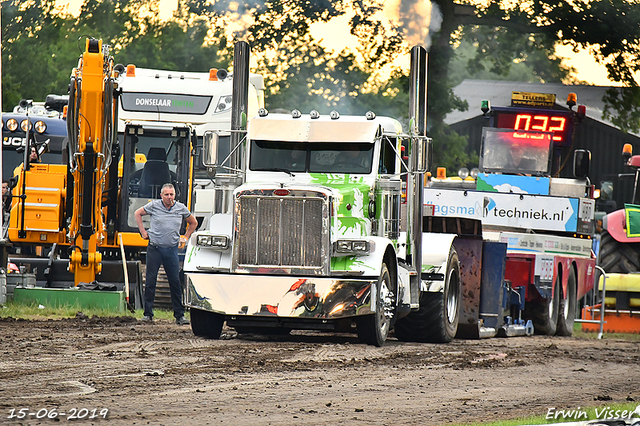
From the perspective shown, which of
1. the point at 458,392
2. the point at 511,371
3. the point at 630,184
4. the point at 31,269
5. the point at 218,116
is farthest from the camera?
the point at 630,184

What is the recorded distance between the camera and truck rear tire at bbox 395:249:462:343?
13.9 metres

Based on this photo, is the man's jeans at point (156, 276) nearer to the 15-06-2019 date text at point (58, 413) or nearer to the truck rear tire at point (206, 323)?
the truck rear tire at point (206, 323)

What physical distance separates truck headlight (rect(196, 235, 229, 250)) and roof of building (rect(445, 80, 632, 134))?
29.0 meters

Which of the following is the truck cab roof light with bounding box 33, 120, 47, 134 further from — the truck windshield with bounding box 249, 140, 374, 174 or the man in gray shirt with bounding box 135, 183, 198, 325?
the truck windshield with bounding box 249, 140, 374, 174

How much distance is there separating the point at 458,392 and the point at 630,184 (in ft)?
111

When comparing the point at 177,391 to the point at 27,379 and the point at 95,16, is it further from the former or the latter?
the point at 95,16

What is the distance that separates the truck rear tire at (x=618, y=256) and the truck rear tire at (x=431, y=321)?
7.14 meters

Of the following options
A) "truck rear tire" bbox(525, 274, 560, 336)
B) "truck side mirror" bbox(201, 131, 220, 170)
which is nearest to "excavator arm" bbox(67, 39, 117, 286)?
"truck side mirror" bbox(201, 131, 220, 170)

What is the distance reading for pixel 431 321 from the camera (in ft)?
45.6

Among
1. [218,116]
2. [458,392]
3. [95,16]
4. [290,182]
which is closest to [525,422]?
[458,392]

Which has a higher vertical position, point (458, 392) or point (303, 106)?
point (303, 106)

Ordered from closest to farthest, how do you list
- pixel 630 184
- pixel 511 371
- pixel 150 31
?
pixel 511 371 < pixel 150 31 < pixel 630 184

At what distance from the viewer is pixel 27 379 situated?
8547 mm

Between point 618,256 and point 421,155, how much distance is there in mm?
9458
